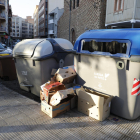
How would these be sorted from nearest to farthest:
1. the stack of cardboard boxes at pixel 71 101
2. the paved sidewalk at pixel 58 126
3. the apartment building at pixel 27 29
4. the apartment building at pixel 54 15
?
the paved sidewalk at pixel 58 126 < the stack of cardboard boxes at pixel 71 101 < the apartment building at pixel 54 15 < the apartment building at pixel 27 29

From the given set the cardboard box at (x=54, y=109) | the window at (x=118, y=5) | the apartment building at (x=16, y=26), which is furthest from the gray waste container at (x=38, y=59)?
the apartment building at (x=16, y=26)

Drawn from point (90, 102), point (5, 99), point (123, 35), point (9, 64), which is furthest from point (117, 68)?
point (9, 64)

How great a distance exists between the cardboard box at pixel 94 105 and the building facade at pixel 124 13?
31.7ft

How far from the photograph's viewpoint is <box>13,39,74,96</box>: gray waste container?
14.0 ft

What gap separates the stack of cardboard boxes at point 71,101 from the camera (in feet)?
10.4

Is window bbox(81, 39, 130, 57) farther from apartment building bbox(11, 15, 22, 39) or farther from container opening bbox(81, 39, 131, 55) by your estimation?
apartment building bbox(11, 15, 22, 39)

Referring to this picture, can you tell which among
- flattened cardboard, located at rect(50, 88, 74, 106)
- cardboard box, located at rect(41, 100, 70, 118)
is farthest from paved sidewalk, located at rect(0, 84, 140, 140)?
flattened cardboard, located at rect(50, 88, 74, 106)

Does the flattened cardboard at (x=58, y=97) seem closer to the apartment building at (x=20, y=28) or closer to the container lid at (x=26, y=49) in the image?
the container lid at (x=26, y=49)

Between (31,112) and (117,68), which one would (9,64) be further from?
(117,68)

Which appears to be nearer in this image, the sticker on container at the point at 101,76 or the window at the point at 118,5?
the sticker on container at the point at 101,76

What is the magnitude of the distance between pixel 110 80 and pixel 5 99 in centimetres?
301

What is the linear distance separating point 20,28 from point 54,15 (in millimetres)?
82155

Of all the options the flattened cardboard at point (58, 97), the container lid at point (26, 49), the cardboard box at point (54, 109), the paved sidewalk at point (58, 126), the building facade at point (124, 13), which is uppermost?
the building facade at point (124, 13)

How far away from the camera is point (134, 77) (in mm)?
2883
